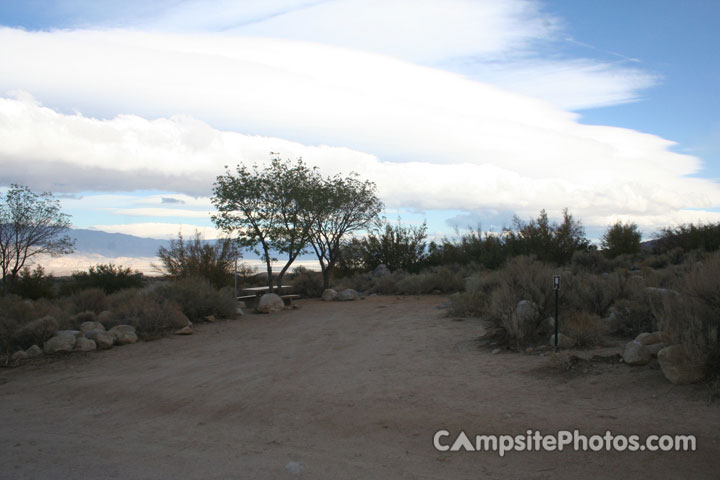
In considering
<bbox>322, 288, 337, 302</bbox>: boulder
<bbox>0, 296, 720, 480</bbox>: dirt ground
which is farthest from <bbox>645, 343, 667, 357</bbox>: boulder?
<bbox>322, 288, 337, 302</bbox>: boulder

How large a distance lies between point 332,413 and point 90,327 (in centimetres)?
947

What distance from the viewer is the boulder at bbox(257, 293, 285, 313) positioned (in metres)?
19.7

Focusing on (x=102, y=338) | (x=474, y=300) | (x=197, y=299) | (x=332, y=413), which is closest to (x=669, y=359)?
Result: (x=332, y=413)

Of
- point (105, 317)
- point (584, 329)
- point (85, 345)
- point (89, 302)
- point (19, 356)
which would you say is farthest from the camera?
point (89, 302)

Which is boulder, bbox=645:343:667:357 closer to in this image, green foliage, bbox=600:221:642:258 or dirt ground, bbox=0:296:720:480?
dirt ground, bbox=0:296:720:480

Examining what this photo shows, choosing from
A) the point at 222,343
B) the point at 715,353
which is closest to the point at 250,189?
the point at 222,343

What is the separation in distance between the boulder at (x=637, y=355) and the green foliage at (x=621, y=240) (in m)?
23.9

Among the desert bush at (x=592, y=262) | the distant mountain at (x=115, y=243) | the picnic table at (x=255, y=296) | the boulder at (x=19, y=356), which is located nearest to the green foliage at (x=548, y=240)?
the desert bush at (x=592, y=262)

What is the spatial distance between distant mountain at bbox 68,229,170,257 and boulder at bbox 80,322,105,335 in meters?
106

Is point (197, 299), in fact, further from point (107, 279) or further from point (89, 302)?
point (107, 279)

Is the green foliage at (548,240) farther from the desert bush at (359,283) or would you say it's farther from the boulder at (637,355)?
the boulder at (637,355)

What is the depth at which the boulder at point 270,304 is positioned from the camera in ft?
64.5

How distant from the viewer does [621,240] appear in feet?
103

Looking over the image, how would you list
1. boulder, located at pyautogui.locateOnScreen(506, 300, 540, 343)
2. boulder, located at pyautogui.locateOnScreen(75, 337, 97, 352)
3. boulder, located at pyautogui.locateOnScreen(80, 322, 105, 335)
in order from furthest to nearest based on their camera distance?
boulder, located at pyautogui.locateOnScreen(80, 322, 105, 335) → boulder, located at pyautogui.locateOnScreen(75, 337, 97, 352) → boulder, located at pyautogui.locateOnScreen(506, 300, 540, 343)
